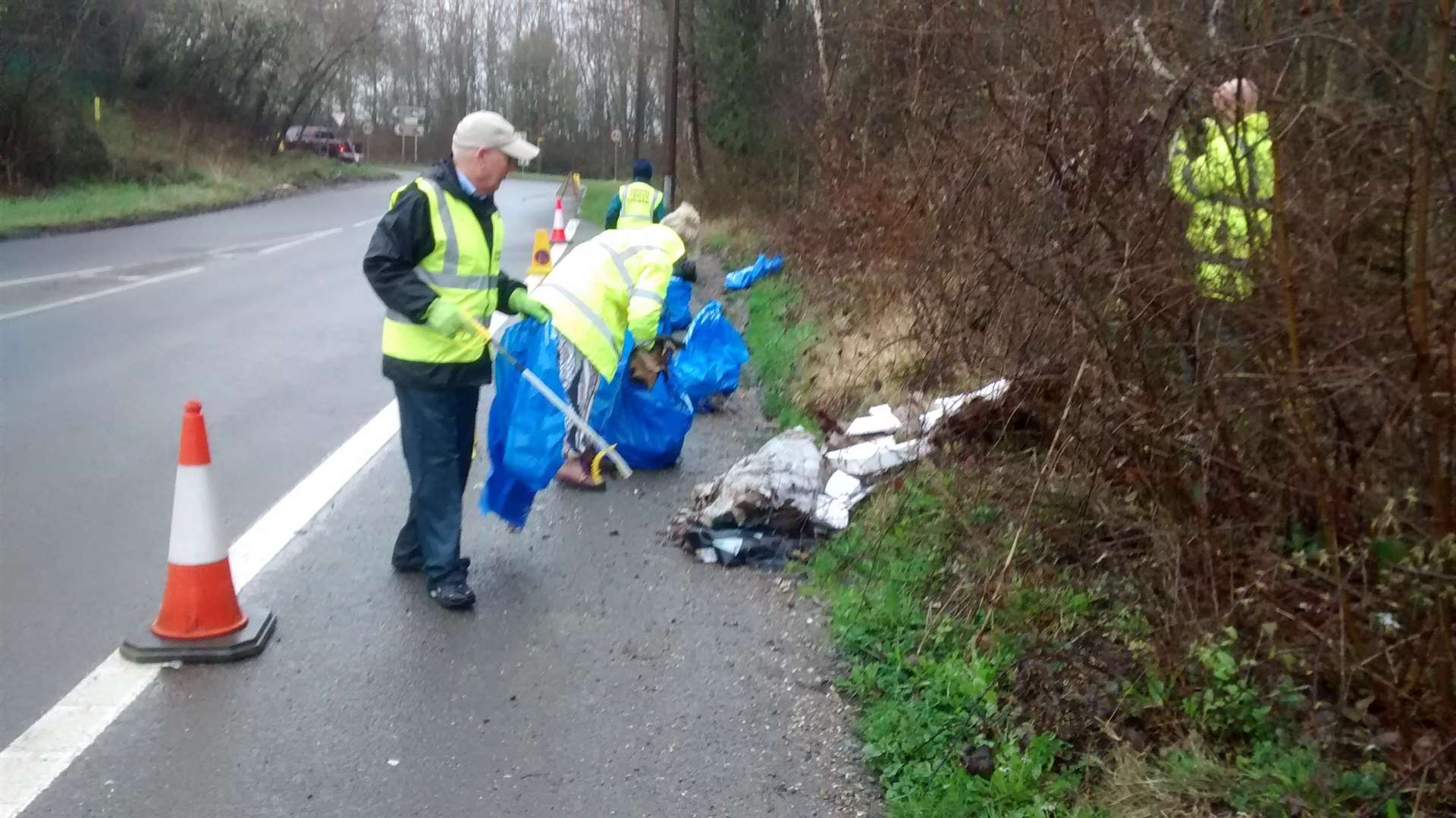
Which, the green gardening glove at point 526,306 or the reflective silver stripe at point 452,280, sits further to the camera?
the green gardening glove at point 526,306

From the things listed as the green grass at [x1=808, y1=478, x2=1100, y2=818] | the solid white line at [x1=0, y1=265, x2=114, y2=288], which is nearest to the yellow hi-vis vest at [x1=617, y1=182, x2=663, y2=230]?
the green grass at [x1=808, y1=478, x2=1100, y2=818]

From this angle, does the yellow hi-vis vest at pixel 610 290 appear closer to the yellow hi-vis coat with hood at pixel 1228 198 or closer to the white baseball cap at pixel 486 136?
the white baseball cap at pixel 486 136

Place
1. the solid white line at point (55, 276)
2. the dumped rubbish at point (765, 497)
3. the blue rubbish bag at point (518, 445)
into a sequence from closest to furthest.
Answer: the blue rubbish bag at point (518, 445)
the dumped rubbish at point (765, 497)
the solid white line at point (55, 276)

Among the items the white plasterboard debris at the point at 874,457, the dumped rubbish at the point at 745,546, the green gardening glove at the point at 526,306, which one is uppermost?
the green gardening glove at the point at 526,306

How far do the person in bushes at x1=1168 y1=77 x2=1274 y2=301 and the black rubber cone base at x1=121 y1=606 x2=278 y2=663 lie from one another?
11.3 feet

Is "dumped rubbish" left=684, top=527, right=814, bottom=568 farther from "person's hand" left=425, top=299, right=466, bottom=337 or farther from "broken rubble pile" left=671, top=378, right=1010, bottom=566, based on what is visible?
"person's hand" left=425, top=299, right=466, bottom=337

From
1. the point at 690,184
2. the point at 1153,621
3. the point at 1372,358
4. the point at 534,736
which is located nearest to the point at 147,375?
the point at 534,736

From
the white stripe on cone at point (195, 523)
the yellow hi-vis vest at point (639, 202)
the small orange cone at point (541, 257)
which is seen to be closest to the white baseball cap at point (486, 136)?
the white stripe on cone at point (195, 523)

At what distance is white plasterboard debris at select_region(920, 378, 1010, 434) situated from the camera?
6.01 m

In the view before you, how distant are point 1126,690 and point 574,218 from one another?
2898cm

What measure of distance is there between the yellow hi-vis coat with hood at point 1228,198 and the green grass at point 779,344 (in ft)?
13.2

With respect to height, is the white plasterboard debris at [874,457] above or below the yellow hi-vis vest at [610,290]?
below

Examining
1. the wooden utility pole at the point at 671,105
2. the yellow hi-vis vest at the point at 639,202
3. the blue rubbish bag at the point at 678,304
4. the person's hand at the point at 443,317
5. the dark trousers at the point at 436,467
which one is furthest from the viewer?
the wooden utility pole at the point at 671,105

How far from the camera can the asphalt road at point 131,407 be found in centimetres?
500
